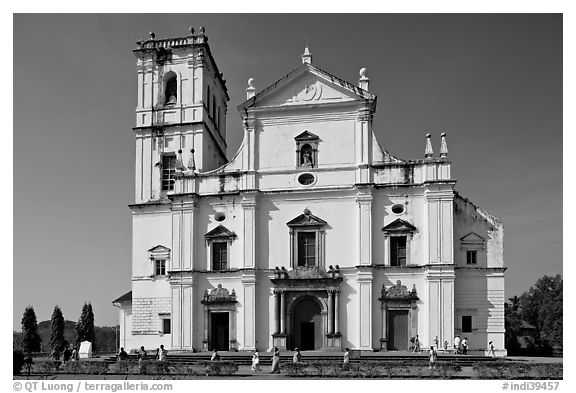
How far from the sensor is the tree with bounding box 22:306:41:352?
55850 mm

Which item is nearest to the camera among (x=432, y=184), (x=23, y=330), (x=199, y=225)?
(x=432, y=184)

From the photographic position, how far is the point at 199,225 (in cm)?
3775

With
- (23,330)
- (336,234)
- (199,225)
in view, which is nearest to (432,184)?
(336,234)

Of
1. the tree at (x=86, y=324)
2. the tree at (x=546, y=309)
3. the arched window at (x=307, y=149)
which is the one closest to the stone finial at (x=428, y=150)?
the arched window at (x=307, y=149)

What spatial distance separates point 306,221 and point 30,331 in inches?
1265

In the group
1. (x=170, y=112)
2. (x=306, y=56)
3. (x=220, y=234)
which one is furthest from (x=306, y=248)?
(x=170, y=112)

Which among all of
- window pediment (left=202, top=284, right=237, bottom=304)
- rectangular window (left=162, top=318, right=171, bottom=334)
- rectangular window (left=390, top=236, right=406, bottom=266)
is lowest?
rectangular window (left=162, top=318, right=171, bottom=334)

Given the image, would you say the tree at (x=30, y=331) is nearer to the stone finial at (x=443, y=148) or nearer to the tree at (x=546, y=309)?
the stone finial at (x=443, y=148)

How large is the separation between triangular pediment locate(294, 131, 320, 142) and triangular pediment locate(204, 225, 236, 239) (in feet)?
21.0

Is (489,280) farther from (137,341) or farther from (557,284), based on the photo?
(557,284)

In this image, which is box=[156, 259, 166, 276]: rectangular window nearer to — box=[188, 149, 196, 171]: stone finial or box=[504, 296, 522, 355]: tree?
box=[188, 149, 196, 171]: stone finial

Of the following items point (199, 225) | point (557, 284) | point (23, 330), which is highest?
point (199, 225)

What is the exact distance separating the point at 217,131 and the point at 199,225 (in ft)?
26.6

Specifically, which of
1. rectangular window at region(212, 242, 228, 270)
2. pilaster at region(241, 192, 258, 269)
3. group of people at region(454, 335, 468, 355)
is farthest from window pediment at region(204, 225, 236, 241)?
group of people at region(454, 335, 468, 355)
